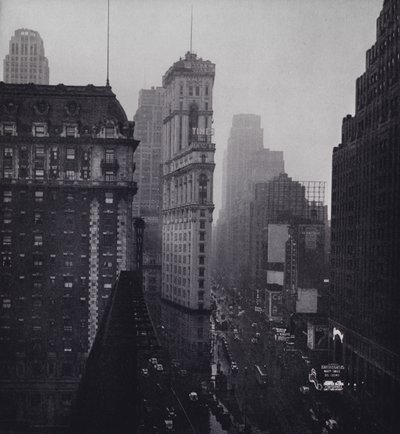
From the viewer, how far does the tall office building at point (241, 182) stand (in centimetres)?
5278

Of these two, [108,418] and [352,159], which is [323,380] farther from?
[108,418]

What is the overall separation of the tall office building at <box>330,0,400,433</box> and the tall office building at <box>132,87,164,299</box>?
3523cm

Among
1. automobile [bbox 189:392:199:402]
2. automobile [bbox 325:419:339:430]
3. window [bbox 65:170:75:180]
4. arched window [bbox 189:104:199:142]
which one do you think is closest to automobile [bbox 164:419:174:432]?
automobile [bbox 189:392:199:402]

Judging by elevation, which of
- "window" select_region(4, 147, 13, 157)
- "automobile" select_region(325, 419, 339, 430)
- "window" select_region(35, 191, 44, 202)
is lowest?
"automobile" select_region(325, 419, 339, 430)

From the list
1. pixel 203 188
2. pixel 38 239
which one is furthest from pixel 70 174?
pixel 203 188

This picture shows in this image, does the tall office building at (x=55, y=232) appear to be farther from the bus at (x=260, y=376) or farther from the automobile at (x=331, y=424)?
the automobile at (x=331, y=424)

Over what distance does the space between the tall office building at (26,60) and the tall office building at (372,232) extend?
2609 centimetres

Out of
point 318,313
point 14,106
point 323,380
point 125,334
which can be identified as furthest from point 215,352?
point 125,334

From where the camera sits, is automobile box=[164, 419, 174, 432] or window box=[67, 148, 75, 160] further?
window box=[67, 148, 75, 160]

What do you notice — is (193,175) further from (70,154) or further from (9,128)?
(9,128)

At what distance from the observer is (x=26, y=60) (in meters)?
58.1

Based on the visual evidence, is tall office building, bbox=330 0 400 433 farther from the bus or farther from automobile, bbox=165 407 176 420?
automobile, bbox=165 407 176 420

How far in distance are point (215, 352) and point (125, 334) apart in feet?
186

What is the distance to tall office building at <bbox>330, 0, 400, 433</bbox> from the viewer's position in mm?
41812
